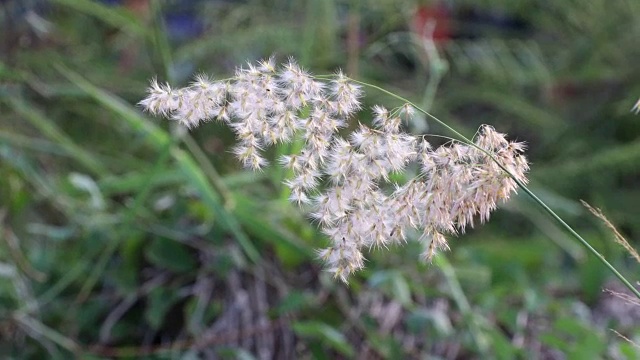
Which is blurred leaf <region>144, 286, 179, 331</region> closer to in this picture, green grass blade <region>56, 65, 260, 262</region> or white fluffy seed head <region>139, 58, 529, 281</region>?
green grass blade <region>56, 65, 260, 262</region>

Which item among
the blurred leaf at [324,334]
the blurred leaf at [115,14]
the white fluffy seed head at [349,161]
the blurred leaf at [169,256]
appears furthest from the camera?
the blurred leaf at [115,14]

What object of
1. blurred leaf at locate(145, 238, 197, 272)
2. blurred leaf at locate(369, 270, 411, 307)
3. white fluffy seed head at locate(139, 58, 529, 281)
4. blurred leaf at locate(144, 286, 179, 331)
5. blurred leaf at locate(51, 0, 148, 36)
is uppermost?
blurred leaf at locate(51, 0, 148, 36)

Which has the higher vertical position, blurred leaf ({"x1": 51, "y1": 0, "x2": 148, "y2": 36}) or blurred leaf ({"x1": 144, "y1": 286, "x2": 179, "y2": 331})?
blurred leaf ({"x1": 51, "y1": 0, "x2": 148, "y2": 36})

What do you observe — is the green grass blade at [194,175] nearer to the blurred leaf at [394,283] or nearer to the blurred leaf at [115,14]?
the blurred leaf at [394,283]

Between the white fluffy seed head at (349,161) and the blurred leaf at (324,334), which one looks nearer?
the white fluffy seed head at (349,161)

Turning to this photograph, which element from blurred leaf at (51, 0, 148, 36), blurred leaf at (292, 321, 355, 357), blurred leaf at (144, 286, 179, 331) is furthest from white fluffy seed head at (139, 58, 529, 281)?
blurred leaf at (51, 0, 148, 36)

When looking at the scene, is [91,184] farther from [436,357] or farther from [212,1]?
[212,1]

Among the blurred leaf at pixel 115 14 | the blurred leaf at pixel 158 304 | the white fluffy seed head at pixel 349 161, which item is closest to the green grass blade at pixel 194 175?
the blurred leaf at pixel 158 304

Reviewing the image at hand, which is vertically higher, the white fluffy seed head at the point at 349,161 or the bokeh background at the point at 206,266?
the bokeh background at the point at 206,266

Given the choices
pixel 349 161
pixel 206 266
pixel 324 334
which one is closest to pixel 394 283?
pixel 324 334

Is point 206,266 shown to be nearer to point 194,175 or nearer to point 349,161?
point 194,175

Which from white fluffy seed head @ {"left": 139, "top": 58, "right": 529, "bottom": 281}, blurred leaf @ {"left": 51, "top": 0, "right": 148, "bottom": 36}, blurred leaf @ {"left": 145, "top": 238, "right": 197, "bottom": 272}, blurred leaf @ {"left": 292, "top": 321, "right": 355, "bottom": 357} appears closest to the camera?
white fluffy seed head @ {"left": 139, "top": 58, "right": 529, "bottom": 281}
